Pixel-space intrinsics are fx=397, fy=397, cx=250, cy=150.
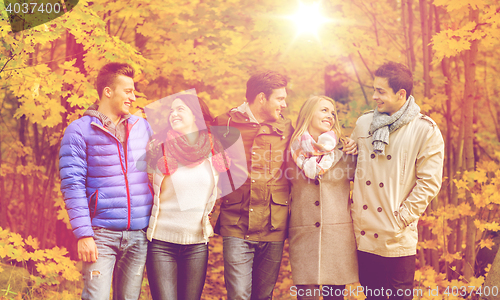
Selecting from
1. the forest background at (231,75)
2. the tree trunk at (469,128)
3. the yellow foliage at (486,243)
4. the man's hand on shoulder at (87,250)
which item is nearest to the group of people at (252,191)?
the man's hand on shoulder at (87,250)

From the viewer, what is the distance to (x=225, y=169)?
118 inches

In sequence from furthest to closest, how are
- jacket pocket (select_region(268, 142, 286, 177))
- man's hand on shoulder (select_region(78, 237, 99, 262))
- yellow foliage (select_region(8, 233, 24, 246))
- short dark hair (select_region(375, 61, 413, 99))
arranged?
1. yellow foliage (select_region(8, 233, 24, 246))
2. jacket pocket (select_region(268, 142, 286, 177))
3. short dark hair (select_region(375, 61, 413, 99))
4. man's hand on shoulder (select_region(78, 237, 99, 262))

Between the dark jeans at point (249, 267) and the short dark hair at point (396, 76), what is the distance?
148cm

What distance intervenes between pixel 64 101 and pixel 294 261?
10.0 ft

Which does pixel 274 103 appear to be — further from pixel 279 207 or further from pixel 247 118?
pixel 279 207

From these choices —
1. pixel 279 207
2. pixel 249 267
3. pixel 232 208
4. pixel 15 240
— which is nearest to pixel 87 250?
pixel 232 208

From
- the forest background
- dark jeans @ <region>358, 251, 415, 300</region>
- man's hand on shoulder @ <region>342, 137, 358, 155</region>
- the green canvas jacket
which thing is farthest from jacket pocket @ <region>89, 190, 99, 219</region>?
dark jeans @ <region>358, 251, 415, 300</region>

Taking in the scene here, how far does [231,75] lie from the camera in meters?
5.31

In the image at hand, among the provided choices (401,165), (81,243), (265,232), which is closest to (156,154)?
(81,243)

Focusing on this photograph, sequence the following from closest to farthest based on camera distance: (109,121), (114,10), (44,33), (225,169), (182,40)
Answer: (109,121) < (225,169) < (44,33) < (114,10) < (182,40)

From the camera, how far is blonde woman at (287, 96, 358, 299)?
9.82 feet

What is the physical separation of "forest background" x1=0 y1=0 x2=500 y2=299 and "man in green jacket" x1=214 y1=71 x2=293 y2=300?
4.79 feet

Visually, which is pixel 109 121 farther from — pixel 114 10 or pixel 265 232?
pixel 114 10

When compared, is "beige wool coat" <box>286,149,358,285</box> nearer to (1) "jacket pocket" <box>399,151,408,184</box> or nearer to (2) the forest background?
(1) "jacket pocket" <box>399,151,408,184</box>
